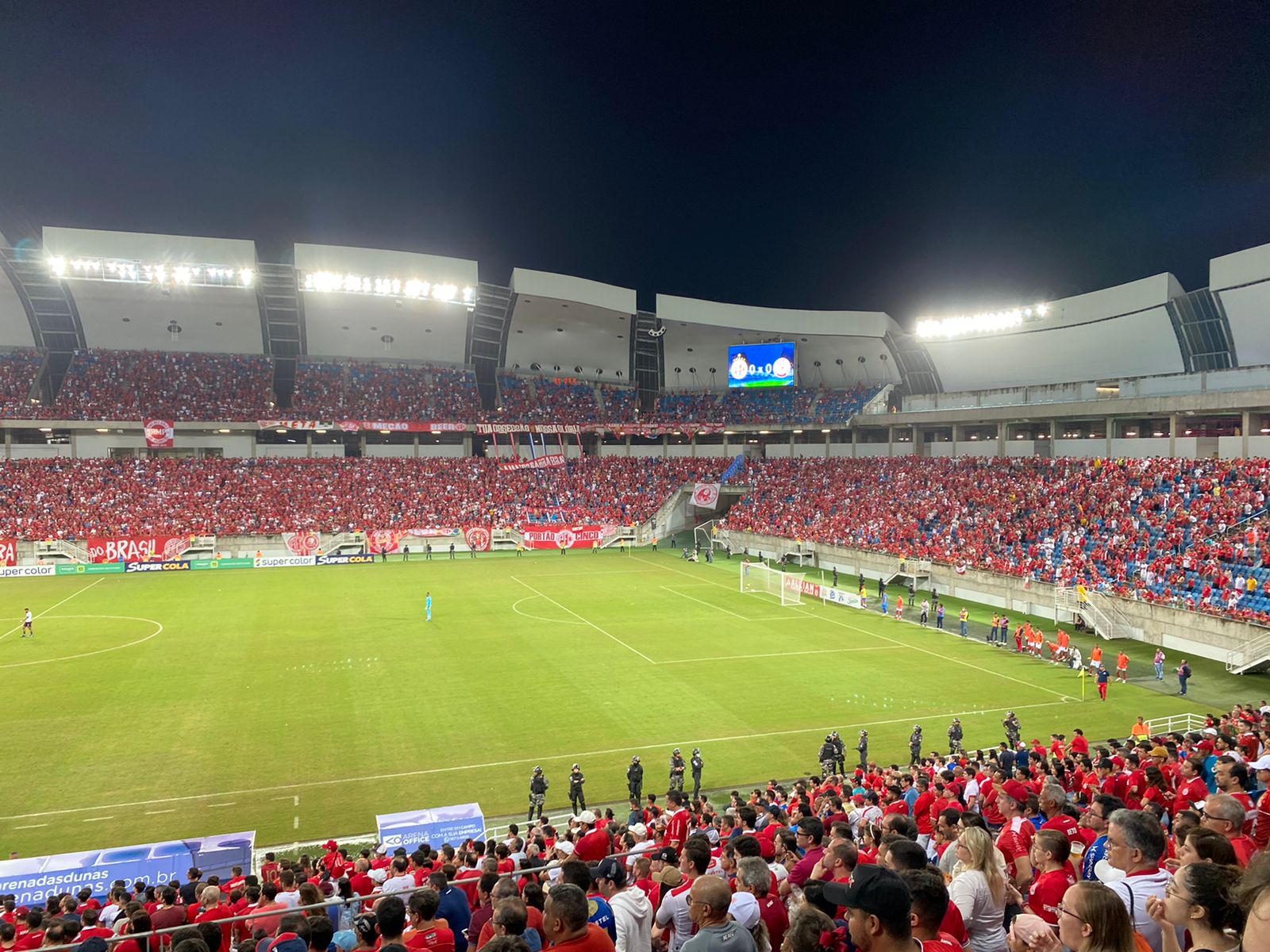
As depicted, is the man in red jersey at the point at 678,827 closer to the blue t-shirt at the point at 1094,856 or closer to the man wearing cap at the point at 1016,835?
the man wearing cap at the point at 1016,835

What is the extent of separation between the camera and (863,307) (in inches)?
3000

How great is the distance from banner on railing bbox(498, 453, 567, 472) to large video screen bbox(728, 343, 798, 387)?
16859 mm

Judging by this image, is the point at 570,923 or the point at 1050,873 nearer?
the point at 570,923

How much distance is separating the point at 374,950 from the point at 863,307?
250ft

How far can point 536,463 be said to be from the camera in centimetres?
7075

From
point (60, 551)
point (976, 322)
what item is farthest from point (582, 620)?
point (976, 322)

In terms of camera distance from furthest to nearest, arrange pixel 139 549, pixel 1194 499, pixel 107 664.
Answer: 1. pixel 139 549
2. pixel 1194 499
3. pixel 107 664

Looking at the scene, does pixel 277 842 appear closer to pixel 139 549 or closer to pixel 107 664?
pixel 107 664

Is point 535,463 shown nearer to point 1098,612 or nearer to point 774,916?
point 1098,612

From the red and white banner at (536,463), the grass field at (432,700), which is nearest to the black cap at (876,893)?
the grass field at (432,700)

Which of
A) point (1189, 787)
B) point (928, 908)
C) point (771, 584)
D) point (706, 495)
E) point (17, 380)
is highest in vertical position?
point (17, 380)

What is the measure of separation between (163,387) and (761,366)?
158 feet

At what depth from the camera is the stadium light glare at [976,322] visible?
5916cm

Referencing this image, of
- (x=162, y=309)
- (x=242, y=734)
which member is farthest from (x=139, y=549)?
(x=242, y=734)
